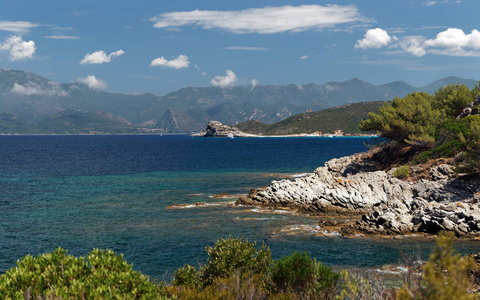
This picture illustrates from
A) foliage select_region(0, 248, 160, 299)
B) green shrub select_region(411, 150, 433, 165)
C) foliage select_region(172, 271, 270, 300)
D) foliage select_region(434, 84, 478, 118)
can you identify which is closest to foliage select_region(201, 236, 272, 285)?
foliage select_region(172, 271, 270, 300)

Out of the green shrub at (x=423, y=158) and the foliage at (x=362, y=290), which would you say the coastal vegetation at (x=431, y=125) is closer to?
the green shrub at (x=423, y=158)

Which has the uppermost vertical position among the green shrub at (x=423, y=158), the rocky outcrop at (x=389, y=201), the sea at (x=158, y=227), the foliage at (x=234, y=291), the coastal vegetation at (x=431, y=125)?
the coastal vegetation at (x=431, y=125)

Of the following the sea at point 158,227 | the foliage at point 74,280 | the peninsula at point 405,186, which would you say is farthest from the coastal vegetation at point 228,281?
the peninsula at point 405,186

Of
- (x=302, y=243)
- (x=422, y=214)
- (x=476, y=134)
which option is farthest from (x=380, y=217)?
(x=476, y=134)

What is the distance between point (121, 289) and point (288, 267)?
840 centimetres

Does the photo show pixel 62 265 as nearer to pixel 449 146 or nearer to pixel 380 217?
pixel 380 217

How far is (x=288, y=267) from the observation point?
1755 centimetres

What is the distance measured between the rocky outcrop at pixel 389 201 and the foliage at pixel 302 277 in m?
19.0

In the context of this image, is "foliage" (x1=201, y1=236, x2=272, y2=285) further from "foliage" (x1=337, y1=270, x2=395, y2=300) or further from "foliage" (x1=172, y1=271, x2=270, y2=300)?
"foliage" (x1=337, y1=270, x2=395, y2=300)

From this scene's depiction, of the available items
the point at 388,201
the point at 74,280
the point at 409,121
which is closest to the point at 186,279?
the point at 74,280

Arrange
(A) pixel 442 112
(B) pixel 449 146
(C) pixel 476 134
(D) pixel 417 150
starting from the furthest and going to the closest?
(A) pixel 442 112 < (D) pixel 417 150 < (B) pixel 449 146 < (C) pixel 476 134

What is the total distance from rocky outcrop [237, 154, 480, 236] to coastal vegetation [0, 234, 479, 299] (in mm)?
14503

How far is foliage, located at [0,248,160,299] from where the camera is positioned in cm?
1144

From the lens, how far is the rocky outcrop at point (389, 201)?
34531 mm
